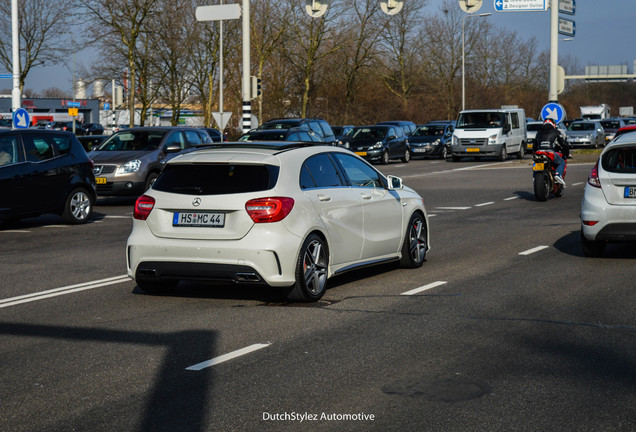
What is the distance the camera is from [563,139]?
2105 cm

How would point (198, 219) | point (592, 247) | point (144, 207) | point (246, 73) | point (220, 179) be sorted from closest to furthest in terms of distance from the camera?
1. point (198, 219)
2. point (220, 179)
3. point (144, 207)
4. point (592, 247)
5. point (246, 73)

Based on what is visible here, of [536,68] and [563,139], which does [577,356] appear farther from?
[536,68]

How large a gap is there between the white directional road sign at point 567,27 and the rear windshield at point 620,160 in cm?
2507

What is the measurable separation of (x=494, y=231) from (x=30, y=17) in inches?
1578

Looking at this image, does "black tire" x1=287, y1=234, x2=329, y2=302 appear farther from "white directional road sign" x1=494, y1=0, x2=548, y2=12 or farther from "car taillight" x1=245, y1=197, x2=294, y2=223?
Answer: "white directional road sign" x1=494, y1=0, x2=548, y2=12

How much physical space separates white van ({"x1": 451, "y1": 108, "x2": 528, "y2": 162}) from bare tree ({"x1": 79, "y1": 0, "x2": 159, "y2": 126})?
15748 mm

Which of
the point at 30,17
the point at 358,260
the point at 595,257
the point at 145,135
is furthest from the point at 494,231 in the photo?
the point at 30,17

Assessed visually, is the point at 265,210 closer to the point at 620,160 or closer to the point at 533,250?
the point at 620,160

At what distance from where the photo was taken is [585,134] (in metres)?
51.2

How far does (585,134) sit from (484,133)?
13.7m

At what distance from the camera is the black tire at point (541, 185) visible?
20781 mm

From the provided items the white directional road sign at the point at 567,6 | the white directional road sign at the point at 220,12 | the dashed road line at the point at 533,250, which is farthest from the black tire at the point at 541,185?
the white directional road sign at the point at 567,6

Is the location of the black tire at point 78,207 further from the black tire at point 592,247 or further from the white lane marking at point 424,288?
the black tire at point 592,247

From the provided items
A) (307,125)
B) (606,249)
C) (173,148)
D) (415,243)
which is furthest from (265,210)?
(307,125)
